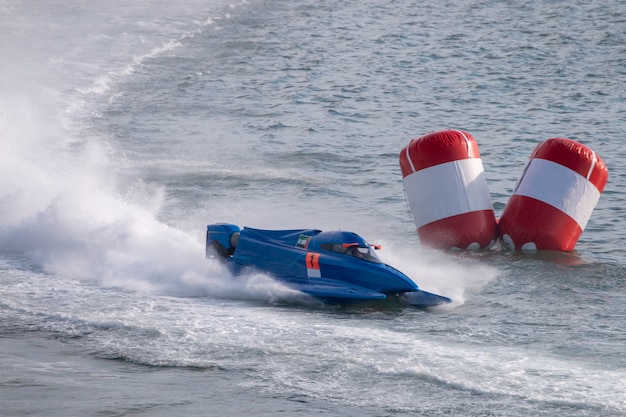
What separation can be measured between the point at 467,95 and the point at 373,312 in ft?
46.5

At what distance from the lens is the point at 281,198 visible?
1709 centimetres

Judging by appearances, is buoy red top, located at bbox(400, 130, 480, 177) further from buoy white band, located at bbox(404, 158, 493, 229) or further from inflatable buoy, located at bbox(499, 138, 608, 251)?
inflatable buoy, located at bbox(499, 138, 608, 251)

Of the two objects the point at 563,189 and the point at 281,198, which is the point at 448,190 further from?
the point at 281,198

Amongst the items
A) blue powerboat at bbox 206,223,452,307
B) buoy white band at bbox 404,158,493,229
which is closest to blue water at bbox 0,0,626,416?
blue powerboat at bbox 206,223,452,307

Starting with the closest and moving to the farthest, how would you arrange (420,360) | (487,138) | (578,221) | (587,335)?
(420,360) < (587,335) < (578,221) < (487,138)

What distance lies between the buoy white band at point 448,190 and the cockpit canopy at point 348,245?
2180 millimetres

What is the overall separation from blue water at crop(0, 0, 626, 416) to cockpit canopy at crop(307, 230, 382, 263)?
74 centimetres

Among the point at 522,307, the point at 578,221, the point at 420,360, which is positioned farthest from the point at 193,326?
the point at 578,221

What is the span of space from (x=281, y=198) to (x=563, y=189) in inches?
205

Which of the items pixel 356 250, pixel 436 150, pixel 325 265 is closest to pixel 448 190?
pixel 436 150

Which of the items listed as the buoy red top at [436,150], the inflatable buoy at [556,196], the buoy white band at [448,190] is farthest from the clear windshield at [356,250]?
the inflatable buoy at [556,196]

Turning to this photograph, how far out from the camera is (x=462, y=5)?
1357 inches

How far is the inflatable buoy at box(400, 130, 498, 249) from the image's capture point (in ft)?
45.7

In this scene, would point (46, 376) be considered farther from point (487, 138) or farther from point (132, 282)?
point (487, 138)
